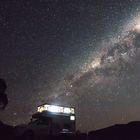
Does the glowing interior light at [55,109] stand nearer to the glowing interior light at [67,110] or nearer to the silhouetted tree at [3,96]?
the glowing interior light at [67,110]

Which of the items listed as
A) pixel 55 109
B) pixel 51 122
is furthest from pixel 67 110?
pixel 51 122

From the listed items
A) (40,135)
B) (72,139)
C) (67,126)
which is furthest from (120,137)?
(67,126)

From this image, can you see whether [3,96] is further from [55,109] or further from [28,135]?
[55,109]

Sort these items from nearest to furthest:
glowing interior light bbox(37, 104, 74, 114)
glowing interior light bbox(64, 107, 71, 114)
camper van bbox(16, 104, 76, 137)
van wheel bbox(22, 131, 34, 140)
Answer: van wheel bbox(22, 131, 34, 140) → camper van bbox(16, 104, 76, 137) → glowing interior light bbox(37, 104, 74, 114) → glowing interior light bbox(64, 107, 71, 114)

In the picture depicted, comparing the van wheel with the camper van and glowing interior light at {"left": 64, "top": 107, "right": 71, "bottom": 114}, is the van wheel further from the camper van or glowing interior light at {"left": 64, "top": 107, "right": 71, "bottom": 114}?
glowing interior light at {"left": 64, "top": 107, "right": 71, "bottom": 114}

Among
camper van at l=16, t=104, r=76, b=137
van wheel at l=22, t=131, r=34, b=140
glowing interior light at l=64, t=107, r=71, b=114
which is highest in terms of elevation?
glowing interior light at l=64, t=107, r=71, b=114

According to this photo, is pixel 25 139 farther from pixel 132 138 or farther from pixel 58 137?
pixel 132 138

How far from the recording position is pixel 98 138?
A: 115 feet

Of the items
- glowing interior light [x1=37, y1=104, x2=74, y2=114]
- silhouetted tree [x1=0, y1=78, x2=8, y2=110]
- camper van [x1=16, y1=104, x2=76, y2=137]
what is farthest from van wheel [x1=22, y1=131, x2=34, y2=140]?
glowing interior light [x1=37, y1=104, x2=74, y2=114]

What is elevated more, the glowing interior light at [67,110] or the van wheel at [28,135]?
the glowing interior light at [67,110]

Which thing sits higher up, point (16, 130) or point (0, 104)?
point (0, 104)

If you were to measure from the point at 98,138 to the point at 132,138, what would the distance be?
4.85m

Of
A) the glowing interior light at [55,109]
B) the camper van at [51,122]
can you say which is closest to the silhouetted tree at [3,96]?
the camper van at [51,122]

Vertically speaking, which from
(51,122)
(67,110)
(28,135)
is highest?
(67,110)
